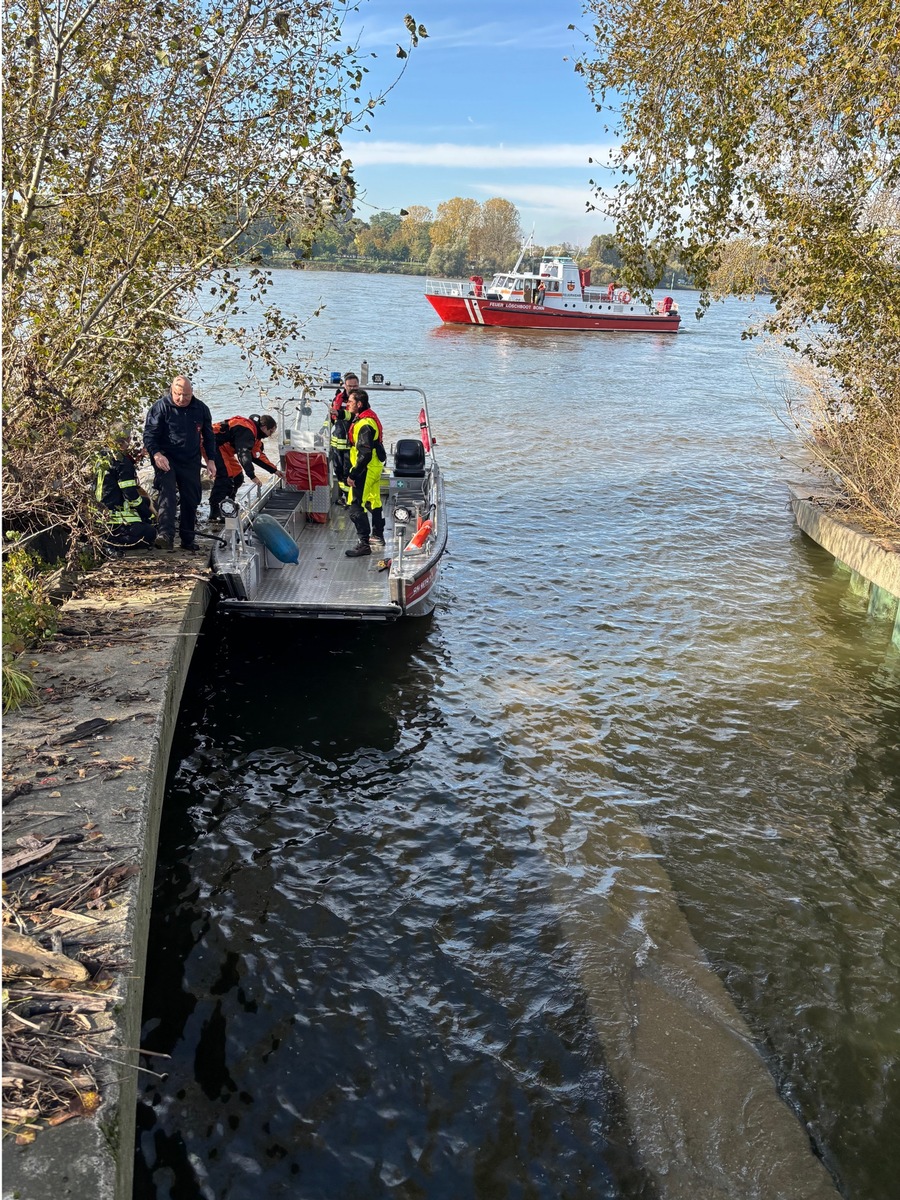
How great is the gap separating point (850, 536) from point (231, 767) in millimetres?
9826

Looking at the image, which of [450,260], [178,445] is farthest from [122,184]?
[450,260]

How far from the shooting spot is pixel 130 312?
827cm

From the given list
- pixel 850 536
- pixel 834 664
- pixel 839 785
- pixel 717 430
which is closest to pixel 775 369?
pixel 717 430

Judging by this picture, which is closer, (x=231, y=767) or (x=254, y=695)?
(x=231, y=767)

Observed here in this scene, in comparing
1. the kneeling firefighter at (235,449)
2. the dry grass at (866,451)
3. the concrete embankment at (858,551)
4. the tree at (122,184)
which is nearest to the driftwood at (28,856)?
the tree at (122,184)

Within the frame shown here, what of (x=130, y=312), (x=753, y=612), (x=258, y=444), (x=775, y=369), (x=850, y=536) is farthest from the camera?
(x=775, y=369)

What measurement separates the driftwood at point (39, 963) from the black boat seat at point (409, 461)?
894cm

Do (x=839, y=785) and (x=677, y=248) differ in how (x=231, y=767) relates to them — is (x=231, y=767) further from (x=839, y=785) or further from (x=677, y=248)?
(x=677, y=248)

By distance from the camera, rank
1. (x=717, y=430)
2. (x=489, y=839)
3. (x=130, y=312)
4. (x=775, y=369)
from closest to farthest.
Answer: (x=489, y=839) → (x=130, y=312) → (x=717, y=430) → (x=775, y=369)

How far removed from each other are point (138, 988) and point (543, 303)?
54.5 meters

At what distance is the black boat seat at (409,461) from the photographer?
39.6 feet

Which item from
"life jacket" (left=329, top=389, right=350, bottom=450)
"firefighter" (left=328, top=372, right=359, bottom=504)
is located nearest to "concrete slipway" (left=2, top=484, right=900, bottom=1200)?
"firefighter" (left=328, top=372, right=359, bottom=504)

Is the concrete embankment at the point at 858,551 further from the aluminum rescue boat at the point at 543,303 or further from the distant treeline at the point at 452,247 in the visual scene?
the distant treeline at the point at 452,247

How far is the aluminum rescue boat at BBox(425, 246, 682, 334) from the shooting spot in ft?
172
